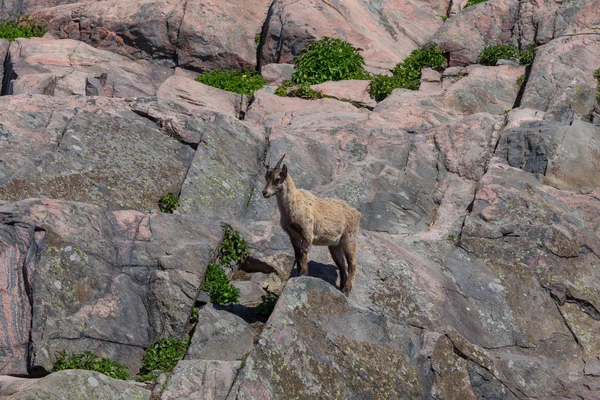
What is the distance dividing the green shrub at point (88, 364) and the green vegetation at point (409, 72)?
578 inches

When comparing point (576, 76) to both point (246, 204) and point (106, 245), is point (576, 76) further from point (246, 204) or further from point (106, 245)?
point (106, 245)

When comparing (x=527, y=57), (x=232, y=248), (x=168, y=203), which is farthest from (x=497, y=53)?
(x=232, y=248)

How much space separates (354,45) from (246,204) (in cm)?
1156

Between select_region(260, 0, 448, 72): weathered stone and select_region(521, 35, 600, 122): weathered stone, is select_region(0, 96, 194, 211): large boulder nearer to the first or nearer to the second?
select_region(260, 0, 448, 72): weathered stone

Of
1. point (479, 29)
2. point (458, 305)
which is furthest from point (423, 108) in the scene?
point (458, 305)

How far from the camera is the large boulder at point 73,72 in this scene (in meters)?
24.3

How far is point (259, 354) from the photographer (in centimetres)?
1316

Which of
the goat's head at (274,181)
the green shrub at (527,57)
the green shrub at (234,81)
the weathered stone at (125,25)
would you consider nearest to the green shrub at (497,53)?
the green shrub at (527,57)

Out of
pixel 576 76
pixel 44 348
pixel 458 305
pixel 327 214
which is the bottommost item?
pixel 44 348

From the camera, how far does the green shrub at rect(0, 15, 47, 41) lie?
96.1ft

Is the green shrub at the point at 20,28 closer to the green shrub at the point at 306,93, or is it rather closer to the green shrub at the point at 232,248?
the green shrub at the point at 306,93

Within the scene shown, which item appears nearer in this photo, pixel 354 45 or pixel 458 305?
Result: pixel 458 305

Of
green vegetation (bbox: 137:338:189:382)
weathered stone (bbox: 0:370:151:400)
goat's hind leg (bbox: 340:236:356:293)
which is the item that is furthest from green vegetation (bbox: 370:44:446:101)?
weathered stone (bbox: 0:370:151:400)

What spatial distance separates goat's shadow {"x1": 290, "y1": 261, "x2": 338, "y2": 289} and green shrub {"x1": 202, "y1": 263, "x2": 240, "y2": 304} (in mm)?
1360
